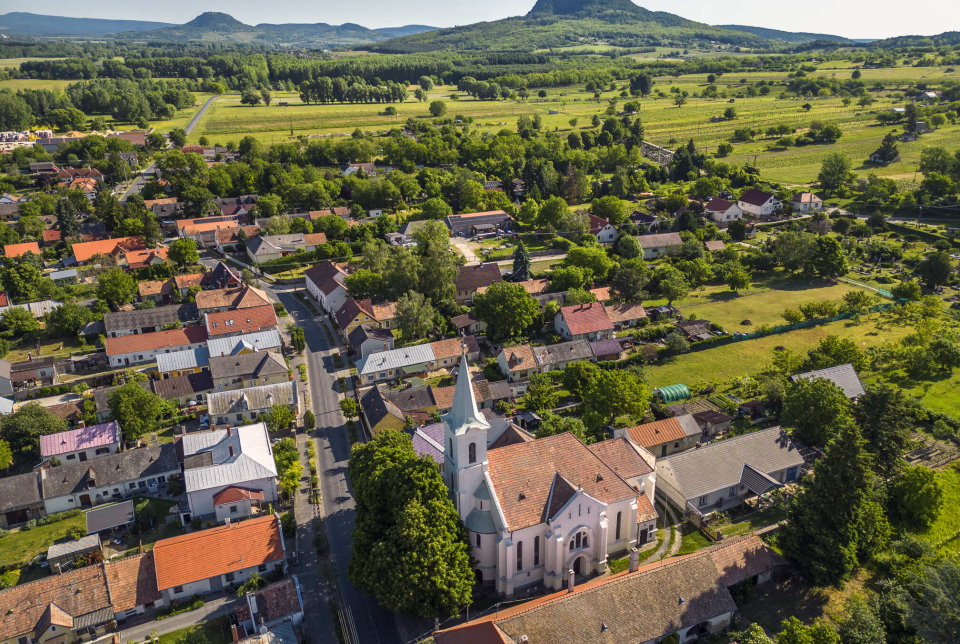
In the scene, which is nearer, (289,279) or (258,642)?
(258,642)

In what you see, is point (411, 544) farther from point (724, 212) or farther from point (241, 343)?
point (724, 212)

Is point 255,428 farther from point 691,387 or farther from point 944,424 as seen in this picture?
point 944,424

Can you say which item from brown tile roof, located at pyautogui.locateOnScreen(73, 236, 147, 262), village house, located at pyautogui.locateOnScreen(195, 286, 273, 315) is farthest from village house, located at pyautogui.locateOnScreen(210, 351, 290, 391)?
brown tile roof, located at pyautogui.locateOnScreen(73, 236, 147, 262)

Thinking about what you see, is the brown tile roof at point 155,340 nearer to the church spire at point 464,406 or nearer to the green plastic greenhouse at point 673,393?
the church spire at point 464,406

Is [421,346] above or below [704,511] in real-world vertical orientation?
above

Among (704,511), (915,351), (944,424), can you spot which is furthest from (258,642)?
(915,351)

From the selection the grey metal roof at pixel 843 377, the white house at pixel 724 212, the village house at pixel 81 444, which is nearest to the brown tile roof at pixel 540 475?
the grey metal roof at pixel 843 377
